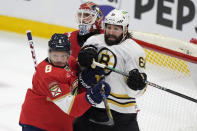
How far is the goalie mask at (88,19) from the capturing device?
9.12 ft

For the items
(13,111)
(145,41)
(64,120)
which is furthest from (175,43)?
(64,120)

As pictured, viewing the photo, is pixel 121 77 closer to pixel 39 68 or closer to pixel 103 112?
pixel 103 112

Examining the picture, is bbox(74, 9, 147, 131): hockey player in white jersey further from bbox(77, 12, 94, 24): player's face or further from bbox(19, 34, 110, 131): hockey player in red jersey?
bbox(77, 12, 94, 24): player's face

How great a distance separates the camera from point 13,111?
3.57 meters

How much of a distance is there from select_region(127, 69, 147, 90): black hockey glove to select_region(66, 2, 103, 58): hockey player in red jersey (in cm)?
72

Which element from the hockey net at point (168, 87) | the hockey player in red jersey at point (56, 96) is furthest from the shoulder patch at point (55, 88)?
the hockey net at point (168, 87)

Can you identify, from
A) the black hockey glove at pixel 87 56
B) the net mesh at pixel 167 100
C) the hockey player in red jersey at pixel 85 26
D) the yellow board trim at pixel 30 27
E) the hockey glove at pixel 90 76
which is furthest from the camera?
the yellow board trim at pixel 30 27

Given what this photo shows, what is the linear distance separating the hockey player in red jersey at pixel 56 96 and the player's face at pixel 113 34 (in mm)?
204

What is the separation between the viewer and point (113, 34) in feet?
7.13

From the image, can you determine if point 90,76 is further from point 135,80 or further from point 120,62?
point 135,80

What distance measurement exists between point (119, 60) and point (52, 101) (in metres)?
0.39

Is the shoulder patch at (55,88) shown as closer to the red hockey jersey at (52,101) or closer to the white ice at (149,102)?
the red hockey jersey at (52,101)

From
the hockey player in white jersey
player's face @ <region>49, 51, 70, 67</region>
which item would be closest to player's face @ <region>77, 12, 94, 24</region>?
the hockey player in white jersey

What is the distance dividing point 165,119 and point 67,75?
4.78 ft
